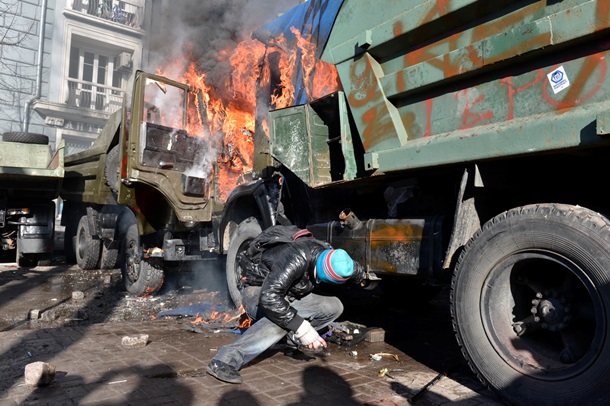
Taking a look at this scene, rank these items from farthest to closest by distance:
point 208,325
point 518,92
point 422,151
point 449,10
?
point 208,325 → point 422,151 → point 449,10 → point 518,92

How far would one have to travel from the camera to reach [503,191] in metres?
3.12

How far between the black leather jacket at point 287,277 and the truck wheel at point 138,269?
11.3 feet

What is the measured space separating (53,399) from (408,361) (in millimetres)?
2544

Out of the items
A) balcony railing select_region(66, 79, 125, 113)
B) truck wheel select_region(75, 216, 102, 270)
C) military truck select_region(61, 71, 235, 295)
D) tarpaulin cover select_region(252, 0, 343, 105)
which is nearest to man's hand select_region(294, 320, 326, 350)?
tarpaulin cover select_region(252, 0, 343, 105)

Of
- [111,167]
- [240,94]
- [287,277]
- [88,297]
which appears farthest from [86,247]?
[287,277]

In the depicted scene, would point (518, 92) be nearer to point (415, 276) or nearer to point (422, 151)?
point (422, 151)

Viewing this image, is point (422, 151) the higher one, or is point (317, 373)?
point (422, 151)

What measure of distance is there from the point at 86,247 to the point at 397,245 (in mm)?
7693

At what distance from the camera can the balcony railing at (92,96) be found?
1733 centimetres

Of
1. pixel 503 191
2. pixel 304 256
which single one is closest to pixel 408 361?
pixel 304 256

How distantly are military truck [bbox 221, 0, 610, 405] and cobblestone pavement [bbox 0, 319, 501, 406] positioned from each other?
0.63 m

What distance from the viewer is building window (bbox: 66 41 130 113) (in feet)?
57.6

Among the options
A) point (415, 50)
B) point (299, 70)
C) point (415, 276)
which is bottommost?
point (415, 276)

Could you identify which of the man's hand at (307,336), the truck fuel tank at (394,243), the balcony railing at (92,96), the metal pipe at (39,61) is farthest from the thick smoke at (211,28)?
the balcony railing at (92,96)
